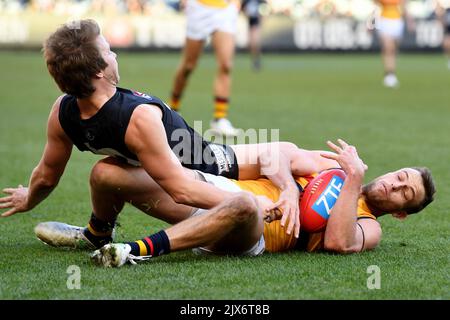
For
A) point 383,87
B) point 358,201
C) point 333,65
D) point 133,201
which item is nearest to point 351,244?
point 358,201

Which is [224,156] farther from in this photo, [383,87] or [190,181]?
[383,87]

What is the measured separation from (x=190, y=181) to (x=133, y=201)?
1.45 feet

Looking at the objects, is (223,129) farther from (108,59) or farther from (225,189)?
(108,59)

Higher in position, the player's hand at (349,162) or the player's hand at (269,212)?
the player's hand at (349,162)

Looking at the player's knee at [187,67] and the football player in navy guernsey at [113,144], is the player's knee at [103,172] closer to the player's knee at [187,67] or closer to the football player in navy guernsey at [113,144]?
the football player in navy guernsey at [113,144]

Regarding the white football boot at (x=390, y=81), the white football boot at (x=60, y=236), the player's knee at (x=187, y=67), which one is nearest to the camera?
the white football boot at (x=60, y=236)

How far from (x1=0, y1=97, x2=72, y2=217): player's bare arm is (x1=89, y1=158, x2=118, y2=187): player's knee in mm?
243

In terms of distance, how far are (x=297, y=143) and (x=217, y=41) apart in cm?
182

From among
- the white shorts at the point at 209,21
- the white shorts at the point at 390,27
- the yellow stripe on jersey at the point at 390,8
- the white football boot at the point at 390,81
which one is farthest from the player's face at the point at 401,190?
the yellow stripe on jersey at the point at 390,8

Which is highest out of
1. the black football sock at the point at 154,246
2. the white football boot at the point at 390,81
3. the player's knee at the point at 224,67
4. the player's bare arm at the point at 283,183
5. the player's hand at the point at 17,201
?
the player's bare arm at the point at 283,183

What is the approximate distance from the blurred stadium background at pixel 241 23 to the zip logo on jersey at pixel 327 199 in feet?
72.3

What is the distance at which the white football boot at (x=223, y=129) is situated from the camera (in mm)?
10109

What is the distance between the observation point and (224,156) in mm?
4969

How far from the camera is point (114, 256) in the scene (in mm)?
4250
